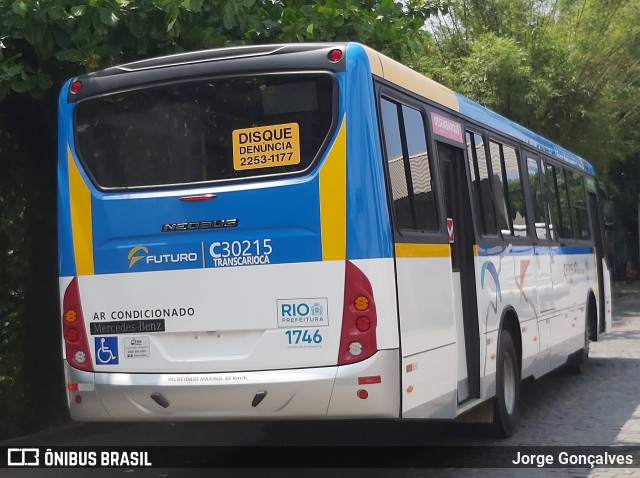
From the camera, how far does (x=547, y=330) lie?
10.9 m

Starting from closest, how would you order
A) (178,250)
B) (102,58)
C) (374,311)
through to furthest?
(374,311)
(178,250)
(102,58)

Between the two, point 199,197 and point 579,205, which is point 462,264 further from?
point 579,205

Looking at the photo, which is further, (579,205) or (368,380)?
(579,205)

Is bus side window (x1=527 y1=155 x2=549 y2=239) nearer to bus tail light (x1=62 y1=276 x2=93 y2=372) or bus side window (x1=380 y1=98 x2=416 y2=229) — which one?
bus side window (x1=380 y1=98 x2=416 y2=229)

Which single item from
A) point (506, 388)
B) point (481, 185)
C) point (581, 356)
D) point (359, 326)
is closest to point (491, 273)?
point (481, 185)

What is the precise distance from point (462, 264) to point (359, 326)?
7.13ft

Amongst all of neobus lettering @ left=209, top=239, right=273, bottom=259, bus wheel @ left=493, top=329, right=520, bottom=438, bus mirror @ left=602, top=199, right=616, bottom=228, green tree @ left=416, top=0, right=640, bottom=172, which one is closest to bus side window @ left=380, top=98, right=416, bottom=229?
neobus lettering @ left=209, top=239, right=273, bottom=259

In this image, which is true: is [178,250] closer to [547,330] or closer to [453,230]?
[453,230]

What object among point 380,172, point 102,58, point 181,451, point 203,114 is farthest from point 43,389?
point 380,172

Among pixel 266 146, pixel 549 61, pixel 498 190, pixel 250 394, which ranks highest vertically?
pixel 549 61

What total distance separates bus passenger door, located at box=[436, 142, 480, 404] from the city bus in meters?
0.33

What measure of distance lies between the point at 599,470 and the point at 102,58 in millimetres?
5293

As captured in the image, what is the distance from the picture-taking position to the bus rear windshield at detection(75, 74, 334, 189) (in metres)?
6.56

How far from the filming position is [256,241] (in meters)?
6.55
